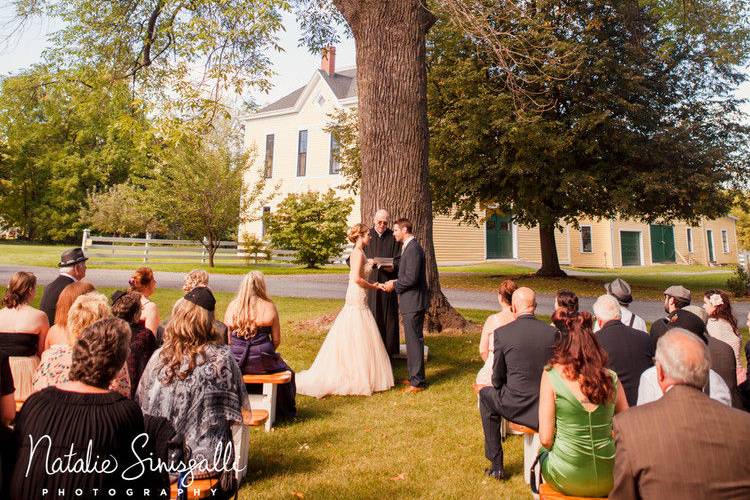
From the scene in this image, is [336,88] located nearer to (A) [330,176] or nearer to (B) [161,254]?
(A) [330,176]

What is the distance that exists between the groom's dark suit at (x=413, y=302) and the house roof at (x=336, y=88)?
2643 cm

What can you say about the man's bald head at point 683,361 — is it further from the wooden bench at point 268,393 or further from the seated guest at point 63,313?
the seated guest at point 63,313

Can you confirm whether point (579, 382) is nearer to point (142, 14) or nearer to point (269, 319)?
point (269, 319)

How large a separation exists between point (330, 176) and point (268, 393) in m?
28.3

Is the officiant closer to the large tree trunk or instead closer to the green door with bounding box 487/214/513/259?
the large tree trunk

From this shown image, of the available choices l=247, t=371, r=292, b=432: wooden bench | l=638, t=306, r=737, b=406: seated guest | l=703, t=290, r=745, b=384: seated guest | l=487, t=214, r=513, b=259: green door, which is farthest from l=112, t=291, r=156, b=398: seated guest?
l=487, t=214, r=513, b=259: green door

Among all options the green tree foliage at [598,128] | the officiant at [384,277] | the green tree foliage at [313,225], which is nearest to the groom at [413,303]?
the officiant at [384,277]

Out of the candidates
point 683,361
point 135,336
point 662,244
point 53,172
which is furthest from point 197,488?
point 53,172

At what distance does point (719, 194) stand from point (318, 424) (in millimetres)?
18437

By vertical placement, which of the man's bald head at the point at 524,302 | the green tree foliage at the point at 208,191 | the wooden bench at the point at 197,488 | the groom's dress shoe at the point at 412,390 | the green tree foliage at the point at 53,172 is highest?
the green tree foliage at the point at 53,172

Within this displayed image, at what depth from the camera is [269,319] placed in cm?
525

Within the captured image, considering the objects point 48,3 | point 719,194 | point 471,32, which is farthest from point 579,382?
point 719,194

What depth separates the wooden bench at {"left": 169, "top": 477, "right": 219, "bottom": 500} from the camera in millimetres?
3008

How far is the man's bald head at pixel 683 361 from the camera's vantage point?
2.22 m
